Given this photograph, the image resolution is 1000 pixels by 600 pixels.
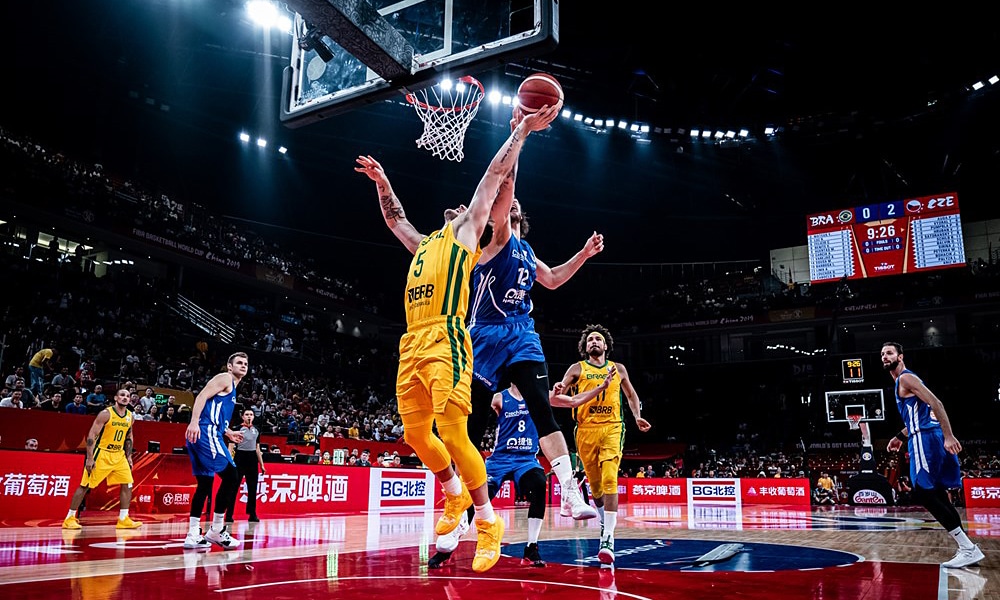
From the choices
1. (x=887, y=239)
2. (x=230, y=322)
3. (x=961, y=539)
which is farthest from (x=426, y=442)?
(x=887, y=239)

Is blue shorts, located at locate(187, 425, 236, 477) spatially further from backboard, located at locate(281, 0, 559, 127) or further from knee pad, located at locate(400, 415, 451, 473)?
knee pad, located at locate(400, 415, 451, 473)

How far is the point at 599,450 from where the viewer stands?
639 centimetres

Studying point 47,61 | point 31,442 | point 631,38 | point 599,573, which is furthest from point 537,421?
point 47,61

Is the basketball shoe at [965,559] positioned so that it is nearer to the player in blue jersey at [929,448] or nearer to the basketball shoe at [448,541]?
the player in blue jersey at [929,448]

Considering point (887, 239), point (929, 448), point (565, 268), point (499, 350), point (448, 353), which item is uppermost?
point (887, 239)

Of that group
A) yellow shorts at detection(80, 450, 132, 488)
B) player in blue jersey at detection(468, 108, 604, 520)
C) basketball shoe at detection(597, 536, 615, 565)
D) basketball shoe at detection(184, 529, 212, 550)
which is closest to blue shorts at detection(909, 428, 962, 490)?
basketball shoe at detection(597, 536, 615, 565)

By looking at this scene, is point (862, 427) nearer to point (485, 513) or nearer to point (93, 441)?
point (93, 441)

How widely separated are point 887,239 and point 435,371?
82.7 feet

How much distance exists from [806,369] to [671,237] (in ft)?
29.1

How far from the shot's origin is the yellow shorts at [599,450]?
618 cm

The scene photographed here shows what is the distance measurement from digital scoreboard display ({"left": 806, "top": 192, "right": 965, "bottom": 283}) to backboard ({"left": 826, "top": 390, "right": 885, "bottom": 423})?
171 inches

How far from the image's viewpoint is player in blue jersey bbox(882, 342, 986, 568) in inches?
224

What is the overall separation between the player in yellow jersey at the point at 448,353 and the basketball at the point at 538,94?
22cm

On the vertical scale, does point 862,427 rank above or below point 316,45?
below
